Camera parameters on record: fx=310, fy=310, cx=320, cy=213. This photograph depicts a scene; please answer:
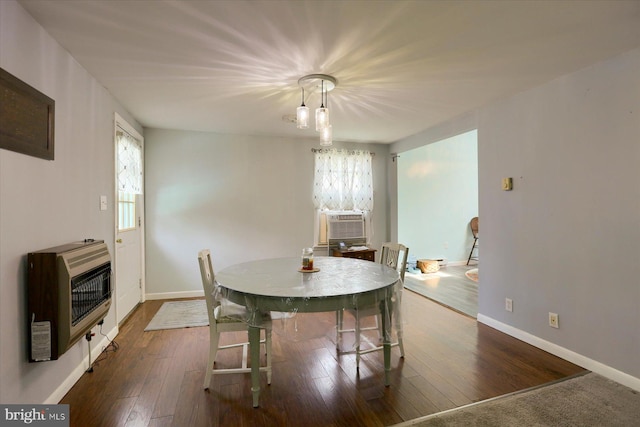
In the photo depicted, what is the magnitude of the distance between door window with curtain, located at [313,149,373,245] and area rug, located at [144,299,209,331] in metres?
1.85

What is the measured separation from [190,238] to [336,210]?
2093 mm

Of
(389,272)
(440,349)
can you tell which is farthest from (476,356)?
(389,272)

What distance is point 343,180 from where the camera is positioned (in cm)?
473

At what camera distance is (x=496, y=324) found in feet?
10.0

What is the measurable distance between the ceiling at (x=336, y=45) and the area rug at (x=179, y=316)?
2.23 metres

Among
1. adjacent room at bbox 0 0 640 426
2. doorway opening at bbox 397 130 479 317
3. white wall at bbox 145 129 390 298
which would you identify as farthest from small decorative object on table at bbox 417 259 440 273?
white wall at bbox 145 129 390 298

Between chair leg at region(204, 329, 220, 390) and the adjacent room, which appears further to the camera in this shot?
chair leg at region(204, 329, 220, 390)

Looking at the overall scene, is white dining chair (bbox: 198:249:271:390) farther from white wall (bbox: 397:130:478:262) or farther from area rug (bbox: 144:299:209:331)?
white wall (bbox: 397:130:478:262)

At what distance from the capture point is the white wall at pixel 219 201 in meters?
4.05

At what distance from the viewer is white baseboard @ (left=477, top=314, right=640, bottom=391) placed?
2.06 metres

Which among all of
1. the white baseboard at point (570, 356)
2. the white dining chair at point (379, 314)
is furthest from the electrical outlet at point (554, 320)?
the white dining chair at point (379, 314)

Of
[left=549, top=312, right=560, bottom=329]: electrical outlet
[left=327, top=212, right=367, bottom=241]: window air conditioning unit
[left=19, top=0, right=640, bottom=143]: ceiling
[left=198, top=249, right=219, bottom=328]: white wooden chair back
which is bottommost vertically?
[left=549, top=312, right=560, bottom=329]: electrical outlet

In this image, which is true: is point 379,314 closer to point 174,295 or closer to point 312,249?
point 312,249

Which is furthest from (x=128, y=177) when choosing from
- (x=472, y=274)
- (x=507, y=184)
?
(x=472, y=274)
